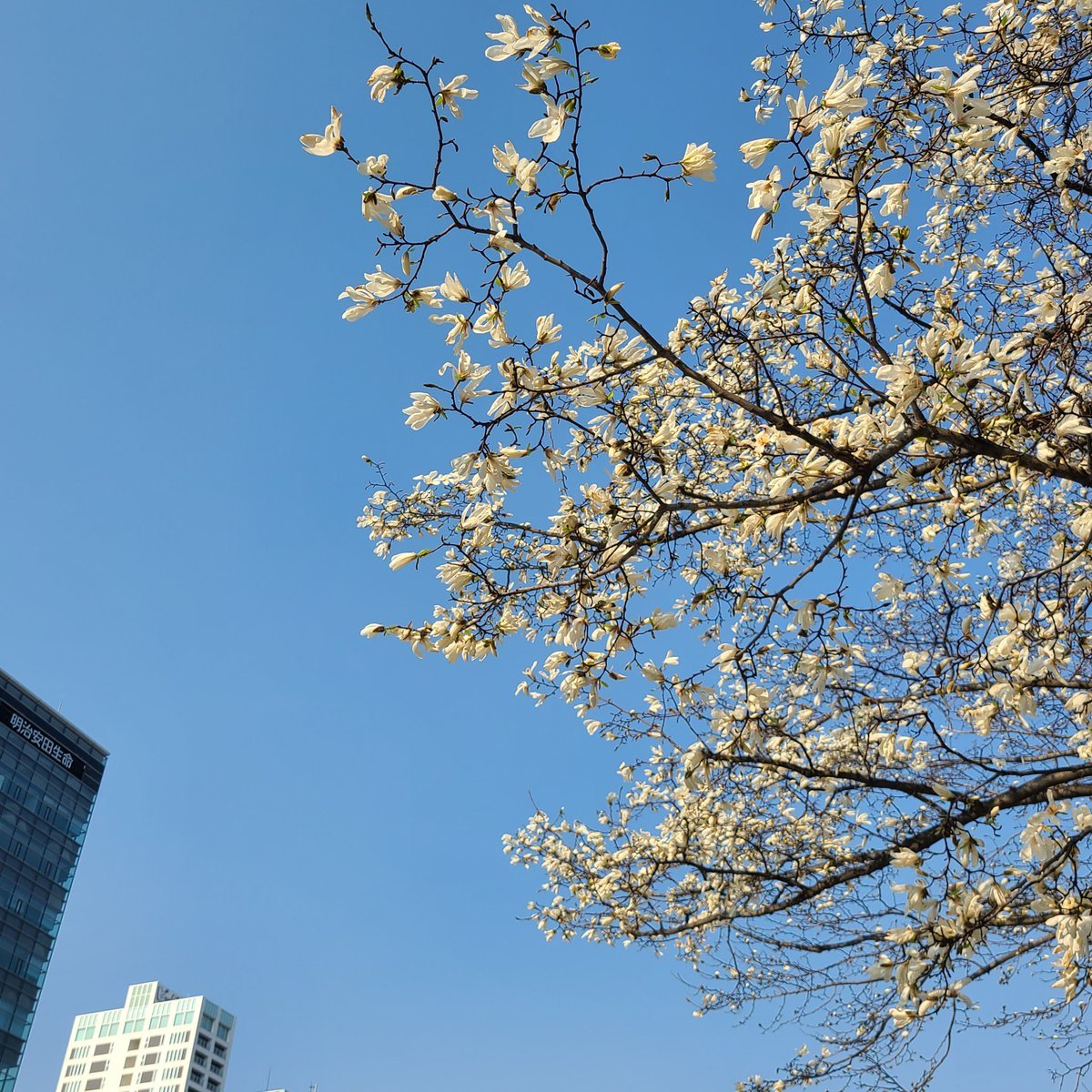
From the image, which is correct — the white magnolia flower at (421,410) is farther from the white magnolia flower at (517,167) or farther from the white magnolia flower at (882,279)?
the white magnolia flower at (882,279)

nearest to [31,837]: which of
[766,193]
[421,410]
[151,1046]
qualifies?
[151,1046]

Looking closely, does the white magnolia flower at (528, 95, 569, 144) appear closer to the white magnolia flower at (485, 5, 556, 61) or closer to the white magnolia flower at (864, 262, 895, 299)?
the white magnolia flower at (485, 5, 556, 61)

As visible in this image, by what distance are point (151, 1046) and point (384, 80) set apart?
11343cm

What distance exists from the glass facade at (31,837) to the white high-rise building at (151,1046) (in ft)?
159

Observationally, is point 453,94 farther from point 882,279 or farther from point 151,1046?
point 151,1046

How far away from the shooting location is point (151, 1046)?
95.9 meters

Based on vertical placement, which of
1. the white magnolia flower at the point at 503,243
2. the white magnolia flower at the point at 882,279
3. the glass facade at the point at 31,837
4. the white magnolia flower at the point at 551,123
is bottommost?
the white magnolia flower at the point at 503,243

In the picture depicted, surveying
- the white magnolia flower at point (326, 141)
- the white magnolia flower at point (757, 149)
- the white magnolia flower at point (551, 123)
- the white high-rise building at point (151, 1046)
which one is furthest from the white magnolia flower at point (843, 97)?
the white high-rise building at point (151, 1046)

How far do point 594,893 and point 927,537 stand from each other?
3.67 m

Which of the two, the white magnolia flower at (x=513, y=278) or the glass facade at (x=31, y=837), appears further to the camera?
the glass facade at (x=31, y=837)

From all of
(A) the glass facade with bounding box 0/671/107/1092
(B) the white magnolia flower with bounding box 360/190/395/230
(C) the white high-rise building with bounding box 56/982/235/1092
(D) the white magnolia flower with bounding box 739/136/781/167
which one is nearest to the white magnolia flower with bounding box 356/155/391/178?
(B) the white magnolia flower with bounding box 360/190/395/230

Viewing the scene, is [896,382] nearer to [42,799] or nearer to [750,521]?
[750,521]

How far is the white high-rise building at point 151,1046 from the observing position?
94062 mm

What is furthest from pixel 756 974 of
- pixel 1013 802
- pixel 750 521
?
pixel 750 521
